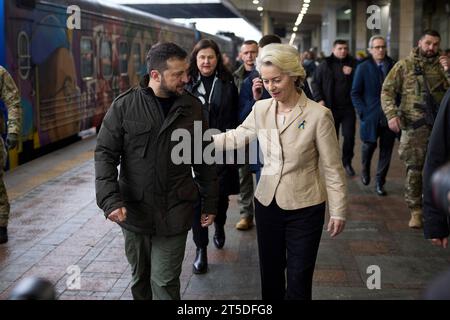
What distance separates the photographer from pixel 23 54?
9258 mm

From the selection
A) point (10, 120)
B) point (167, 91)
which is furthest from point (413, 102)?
point (10, 120)

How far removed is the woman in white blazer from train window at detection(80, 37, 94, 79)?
29.0 feet

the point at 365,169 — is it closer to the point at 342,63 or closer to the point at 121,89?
the point at 342,63

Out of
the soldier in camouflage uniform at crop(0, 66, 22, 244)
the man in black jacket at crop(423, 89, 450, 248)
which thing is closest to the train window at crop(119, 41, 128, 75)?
the soldier in camouflage uniform at crop(0, 66, 22, 244)

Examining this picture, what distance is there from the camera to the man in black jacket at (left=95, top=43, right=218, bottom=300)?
3346 mm

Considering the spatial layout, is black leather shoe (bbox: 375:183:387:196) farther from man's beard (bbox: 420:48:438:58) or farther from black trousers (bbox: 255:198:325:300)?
black trousers (bbox: 255:198:325:300)

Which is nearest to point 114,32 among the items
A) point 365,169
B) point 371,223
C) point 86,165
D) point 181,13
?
point 86,165

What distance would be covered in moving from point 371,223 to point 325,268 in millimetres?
1531

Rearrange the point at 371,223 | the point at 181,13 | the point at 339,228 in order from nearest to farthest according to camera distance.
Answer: the point at 339,228 → the point at 371,223 → the point at 181,13

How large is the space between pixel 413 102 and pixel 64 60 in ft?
21.9

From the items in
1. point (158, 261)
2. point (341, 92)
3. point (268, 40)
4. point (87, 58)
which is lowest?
point (158, 261)

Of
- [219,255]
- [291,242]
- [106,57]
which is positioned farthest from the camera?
[106,57]

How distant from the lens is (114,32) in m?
13.4

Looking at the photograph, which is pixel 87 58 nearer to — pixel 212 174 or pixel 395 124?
pixel 395 124
